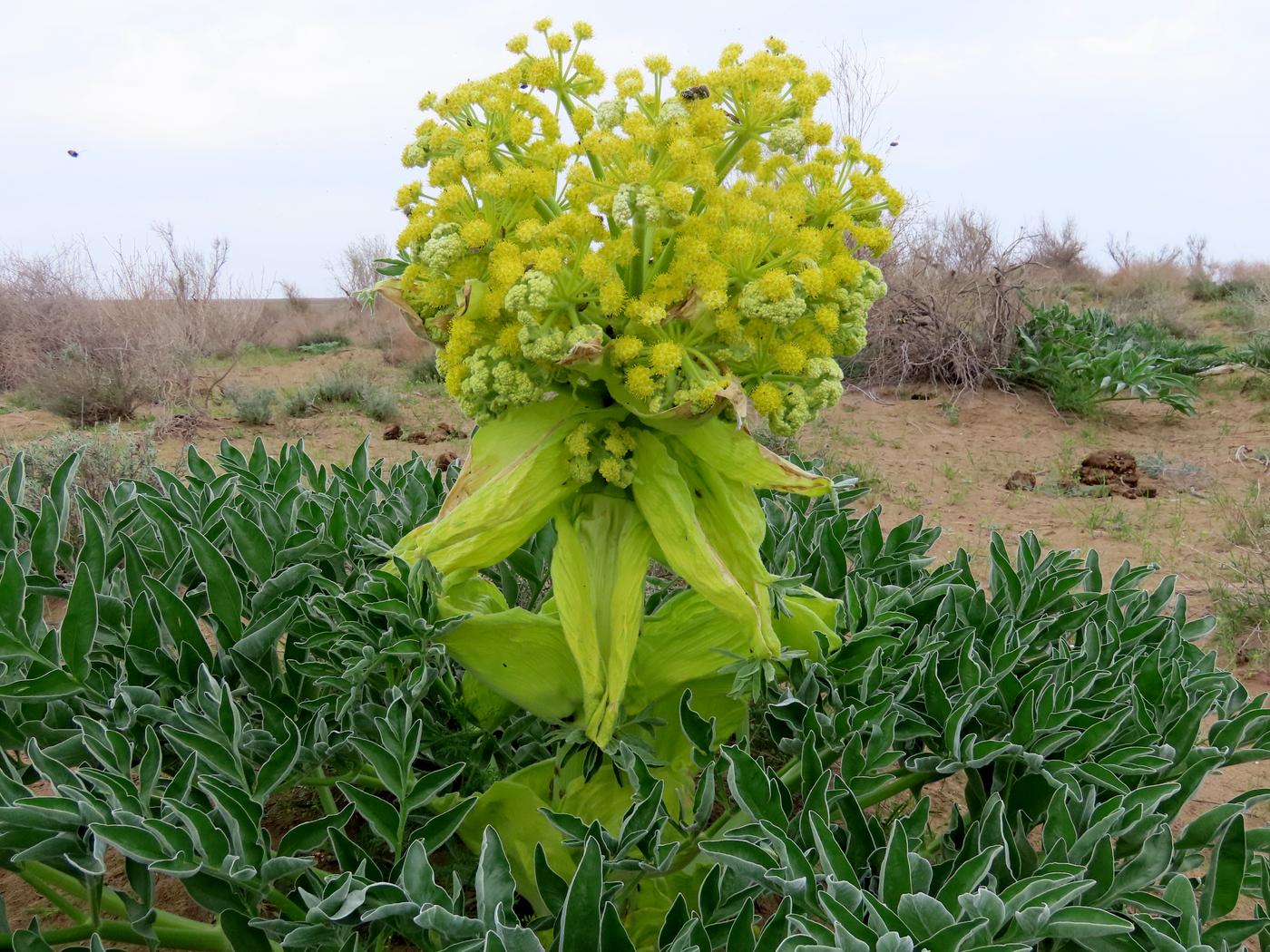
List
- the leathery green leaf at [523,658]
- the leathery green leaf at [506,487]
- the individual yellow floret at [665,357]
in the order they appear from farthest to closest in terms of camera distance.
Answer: the leathery green leaf at [523,658] → the leathery green leaf at [506,487] → the individual yellow floret at [665,357]

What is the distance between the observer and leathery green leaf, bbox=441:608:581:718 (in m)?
1.64

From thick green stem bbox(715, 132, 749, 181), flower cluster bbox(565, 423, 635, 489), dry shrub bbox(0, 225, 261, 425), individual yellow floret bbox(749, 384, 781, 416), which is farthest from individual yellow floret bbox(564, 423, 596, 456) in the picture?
dry shrub bbox(0, 225, 261, 425)

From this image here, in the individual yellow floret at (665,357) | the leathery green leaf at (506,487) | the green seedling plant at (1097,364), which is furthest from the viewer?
the green seedling plant at (1097,364)

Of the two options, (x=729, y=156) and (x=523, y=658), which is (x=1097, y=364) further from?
(x=523, y=658)

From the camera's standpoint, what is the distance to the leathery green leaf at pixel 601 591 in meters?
1.59

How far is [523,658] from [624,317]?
0.64 metres

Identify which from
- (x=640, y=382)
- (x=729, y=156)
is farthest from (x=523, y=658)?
(x=729, y=156)

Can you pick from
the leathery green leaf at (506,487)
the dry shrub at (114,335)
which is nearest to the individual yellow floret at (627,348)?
the leathery green leaf at (506,487)

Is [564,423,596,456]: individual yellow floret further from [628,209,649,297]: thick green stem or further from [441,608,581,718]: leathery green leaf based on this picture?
[441,608,581,718]: leathery green leaf

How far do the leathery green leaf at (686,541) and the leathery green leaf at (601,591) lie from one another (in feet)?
0.25

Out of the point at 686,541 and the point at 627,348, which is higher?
the point at 627,348

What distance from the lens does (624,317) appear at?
4.83ft

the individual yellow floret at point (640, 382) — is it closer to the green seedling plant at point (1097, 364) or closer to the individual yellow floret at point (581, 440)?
the individual yellow floret at point (581, 440)

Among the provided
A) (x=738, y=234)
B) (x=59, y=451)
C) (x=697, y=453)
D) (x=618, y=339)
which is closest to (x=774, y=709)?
(x=697, y=453)
